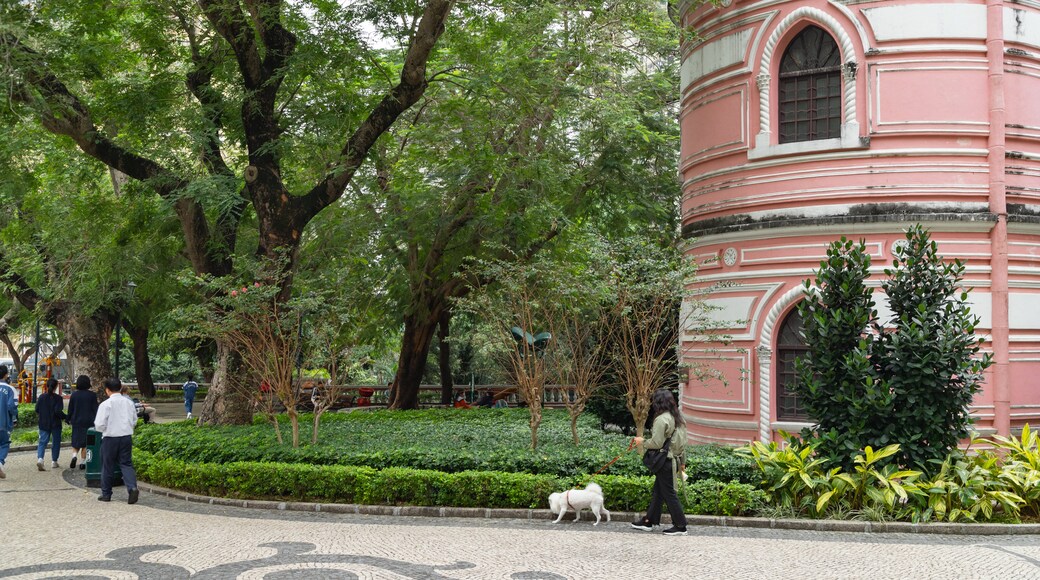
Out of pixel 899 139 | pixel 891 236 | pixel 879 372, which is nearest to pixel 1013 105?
pixel 899 139

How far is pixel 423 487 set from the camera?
11586mm

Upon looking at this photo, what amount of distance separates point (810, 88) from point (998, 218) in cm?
346

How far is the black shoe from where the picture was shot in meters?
10.4

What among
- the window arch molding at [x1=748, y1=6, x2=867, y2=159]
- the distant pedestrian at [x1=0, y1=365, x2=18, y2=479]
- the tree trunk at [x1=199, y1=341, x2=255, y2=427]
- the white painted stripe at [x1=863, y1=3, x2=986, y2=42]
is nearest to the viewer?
the white painted stripe at [x1=863, y1=3, x2=986, y2=42]

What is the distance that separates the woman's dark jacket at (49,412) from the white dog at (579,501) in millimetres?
9647

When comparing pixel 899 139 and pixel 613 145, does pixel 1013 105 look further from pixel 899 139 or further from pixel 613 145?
pixel 613 145

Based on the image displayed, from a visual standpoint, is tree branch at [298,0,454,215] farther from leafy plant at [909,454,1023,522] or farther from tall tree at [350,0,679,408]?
leafy plant at [909,454,1023,522]

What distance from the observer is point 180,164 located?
16.2m

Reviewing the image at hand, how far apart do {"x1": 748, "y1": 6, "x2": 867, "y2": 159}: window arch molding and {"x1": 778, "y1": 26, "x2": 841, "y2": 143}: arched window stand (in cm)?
17

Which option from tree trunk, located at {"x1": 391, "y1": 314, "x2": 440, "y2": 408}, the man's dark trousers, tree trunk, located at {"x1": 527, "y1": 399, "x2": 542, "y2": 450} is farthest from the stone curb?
tree trunk, located at {"x1": 391, "y1": 314, "x2": 440, "y2": 408}

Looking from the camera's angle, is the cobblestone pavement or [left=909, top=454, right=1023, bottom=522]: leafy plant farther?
[left=909, top=454, right=1023, bottom=522]: leafy plant

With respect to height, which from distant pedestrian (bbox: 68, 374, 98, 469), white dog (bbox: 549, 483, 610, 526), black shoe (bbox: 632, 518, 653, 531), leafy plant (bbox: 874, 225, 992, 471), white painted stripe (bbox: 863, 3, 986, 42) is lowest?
black shoe (bbox: 632, 518, 653, 531)

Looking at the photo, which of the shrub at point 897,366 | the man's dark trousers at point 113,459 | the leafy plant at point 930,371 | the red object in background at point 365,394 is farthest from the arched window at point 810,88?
the red object in background at point 365,394

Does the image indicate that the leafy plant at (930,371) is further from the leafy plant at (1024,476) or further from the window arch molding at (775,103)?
the window arch molding at (775,103)
